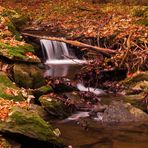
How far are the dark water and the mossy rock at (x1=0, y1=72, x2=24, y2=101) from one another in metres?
1.19

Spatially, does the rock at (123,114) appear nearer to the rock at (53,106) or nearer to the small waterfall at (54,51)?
the rock at (53,106)

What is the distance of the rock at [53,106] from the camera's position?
36.0ft

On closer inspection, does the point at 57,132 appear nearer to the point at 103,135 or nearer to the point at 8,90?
the point at 103,135

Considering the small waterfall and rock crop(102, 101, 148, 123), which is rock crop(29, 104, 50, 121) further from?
the small waterfall

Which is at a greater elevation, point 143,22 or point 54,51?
point 143,22

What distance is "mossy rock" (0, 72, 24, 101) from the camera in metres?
10.6

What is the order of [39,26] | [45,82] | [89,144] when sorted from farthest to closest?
[39,26] < [45,82] < [89,144]

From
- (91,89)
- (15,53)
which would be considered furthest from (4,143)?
(91,89)

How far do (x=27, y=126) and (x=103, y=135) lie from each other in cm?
224

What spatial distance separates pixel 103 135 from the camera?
32.4 feet

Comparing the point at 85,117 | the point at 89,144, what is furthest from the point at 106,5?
the point at 89,144

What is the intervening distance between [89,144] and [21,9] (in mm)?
20511

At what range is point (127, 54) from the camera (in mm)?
14148

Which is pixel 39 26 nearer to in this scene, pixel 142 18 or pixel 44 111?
pixel 142 18
